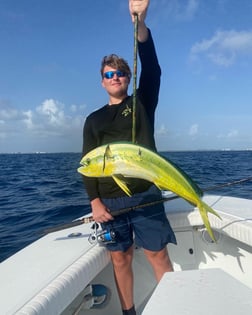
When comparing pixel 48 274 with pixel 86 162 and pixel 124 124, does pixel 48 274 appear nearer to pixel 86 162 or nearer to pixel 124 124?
pixel 86 162

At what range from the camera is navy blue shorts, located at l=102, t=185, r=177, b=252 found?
274cm

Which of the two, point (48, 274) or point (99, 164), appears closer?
point (99, 164)

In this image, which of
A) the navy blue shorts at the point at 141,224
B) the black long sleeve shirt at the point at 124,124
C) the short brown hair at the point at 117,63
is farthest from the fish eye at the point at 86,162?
the short brown hair at the point at 117,63

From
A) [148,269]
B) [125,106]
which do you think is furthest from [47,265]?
[148,269]

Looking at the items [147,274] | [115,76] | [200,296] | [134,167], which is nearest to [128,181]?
[134,167]

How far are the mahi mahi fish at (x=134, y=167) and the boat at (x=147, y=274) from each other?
559 mm

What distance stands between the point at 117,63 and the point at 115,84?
17 cm

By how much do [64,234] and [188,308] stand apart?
6.67ft

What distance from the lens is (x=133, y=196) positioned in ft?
9.02

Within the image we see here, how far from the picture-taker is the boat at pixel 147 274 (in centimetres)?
174

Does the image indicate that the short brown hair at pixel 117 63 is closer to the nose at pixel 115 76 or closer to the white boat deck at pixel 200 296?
the nose at pixel 115 76

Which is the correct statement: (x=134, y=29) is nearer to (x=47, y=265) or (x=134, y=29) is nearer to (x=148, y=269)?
(x=47, y=265)

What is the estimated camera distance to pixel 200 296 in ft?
5.71

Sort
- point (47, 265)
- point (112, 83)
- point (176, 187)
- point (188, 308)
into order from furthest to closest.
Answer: point (112, 83) < point (47, 265) < point (176, 187) < point (188, 308)
